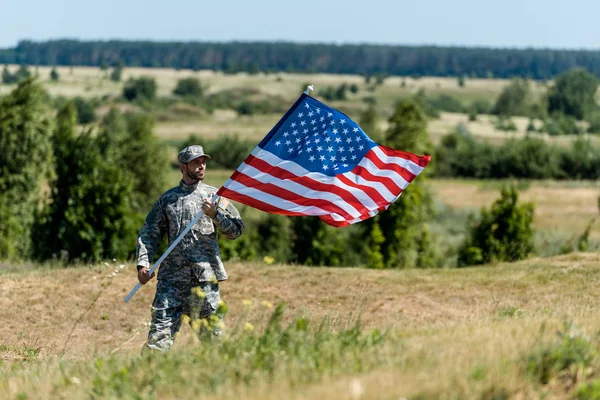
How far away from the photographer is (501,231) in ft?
94.6

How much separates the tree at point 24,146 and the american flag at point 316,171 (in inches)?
1273

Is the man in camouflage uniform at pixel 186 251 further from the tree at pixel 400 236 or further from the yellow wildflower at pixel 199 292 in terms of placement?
the tree at pixel 400 236

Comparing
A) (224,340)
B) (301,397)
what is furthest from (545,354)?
(224,340)

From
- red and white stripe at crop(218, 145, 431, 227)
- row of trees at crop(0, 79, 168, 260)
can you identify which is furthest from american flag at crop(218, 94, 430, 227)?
row of trees at crop(0, 79, 168, 260)

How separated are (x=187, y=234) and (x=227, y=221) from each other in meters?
0.44

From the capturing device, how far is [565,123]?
581ft

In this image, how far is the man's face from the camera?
919 cm

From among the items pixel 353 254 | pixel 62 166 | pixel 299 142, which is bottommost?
pixel 353 254

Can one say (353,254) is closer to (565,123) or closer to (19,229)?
(19,229)

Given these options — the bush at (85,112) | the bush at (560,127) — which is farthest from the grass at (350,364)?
the bush at (560,127)

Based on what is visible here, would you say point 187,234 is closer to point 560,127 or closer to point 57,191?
point 57,191

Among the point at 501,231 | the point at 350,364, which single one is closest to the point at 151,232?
the point at 350,364

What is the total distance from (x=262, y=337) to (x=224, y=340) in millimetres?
267

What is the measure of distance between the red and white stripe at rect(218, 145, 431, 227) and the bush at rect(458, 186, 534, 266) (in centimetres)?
1810
